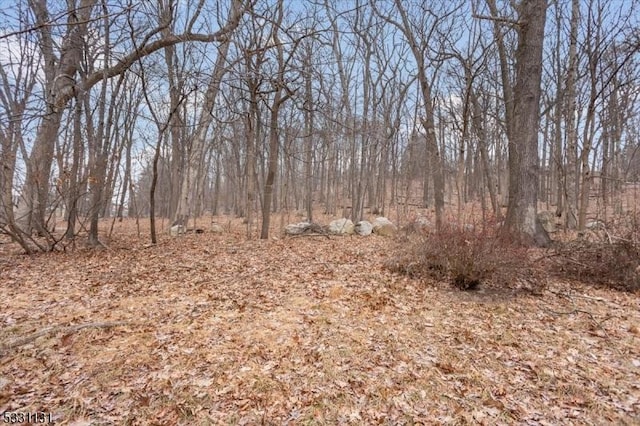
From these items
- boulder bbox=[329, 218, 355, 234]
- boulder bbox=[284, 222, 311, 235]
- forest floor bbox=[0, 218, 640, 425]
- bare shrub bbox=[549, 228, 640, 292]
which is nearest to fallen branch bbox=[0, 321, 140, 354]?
forest floor bbox=[0, 218, 640, 425]

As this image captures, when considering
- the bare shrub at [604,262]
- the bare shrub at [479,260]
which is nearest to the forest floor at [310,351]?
the bare shrub at [479,260]

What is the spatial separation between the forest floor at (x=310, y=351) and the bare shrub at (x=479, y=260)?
0.71 ft

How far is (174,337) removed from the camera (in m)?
3.31

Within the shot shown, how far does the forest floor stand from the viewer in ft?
7.87

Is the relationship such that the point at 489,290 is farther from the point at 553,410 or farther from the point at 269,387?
the point at 269,387

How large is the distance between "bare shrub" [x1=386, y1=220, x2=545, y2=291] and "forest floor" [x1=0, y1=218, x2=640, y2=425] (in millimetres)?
218

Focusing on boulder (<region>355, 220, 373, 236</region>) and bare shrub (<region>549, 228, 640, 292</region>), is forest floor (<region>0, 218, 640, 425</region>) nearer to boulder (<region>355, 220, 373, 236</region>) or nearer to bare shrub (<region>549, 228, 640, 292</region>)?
bare shrub (<region>549, 228, 640, 292</region>)

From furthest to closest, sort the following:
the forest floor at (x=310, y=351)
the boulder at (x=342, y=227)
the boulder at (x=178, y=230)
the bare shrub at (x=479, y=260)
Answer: the boulder at (x=178, y=230) → the boulder at (x=342, y=227) → the bare shrub at (x=479, y=260) → the forest floor at (x=310, y=351)

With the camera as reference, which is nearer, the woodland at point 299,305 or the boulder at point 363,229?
the woodland at point 299,305

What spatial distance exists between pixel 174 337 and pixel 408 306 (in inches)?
108

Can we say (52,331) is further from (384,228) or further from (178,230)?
(384,228)

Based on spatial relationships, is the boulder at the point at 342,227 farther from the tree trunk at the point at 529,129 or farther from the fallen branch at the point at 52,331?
the fallen branch at the point at 52,331

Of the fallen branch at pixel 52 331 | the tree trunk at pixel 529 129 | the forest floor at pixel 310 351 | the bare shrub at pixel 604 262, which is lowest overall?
the forest floor at pixel 310 351

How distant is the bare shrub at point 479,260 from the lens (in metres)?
4.58
